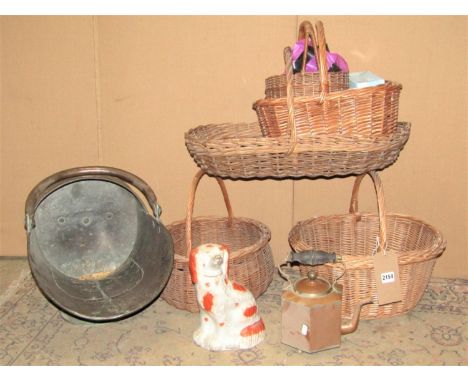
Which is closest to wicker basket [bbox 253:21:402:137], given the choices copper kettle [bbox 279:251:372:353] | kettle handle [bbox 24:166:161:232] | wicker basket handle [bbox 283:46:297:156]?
wicker basket handle [bbox 283:46:297:156]

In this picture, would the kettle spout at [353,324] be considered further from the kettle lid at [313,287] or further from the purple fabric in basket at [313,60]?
the purple fabric in basket at [313,60]

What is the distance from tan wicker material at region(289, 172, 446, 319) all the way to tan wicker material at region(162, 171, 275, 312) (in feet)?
0.45

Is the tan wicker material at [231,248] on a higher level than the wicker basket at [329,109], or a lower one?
lower

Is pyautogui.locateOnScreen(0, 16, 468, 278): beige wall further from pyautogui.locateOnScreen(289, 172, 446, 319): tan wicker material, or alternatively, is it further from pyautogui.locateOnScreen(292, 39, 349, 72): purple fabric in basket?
pyautogui.locateOnScreen(292, 39, 349, 72): purple fabric in basket

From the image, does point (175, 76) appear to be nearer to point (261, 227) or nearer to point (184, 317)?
point (261, 227)

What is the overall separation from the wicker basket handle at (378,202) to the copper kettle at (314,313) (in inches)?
6.8

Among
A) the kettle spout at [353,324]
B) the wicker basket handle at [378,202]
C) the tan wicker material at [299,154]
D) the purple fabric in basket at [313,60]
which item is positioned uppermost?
the purple fabric in basket at [313,60]

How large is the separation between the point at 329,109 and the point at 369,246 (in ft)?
2.46

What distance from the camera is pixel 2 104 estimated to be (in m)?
2.15

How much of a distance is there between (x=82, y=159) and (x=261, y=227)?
797 mm

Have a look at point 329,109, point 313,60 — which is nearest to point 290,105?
point 329,109

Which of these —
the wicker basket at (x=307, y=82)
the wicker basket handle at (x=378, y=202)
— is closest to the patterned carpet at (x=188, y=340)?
the wicker basket handle at (x=378, y=202)

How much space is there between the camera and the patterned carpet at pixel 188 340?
1498 mm

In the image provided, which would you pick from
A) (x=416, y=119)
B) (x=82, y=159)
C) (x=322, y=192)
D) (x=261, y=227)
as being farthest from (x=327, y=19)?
(x=82, y=159)
